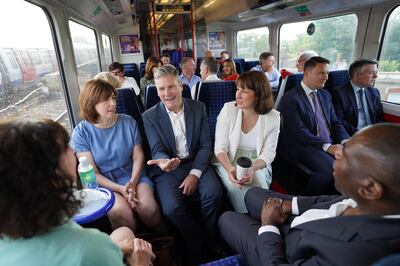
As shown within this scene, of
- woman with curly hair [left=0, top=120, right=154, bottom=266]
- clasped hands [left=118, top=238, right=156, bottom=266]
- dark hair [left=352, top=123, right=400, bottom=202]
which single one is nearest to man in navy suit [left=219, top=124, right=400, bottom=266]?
dark hair [left=352, top=123, right=400, bottom=202]

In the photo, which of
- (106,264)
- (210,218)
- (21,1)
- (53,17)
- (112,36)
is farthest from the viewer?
(112,36)

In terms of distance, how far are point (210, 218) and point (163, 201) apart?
0.45 metres

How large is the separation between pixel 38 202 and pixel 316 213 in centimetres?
121

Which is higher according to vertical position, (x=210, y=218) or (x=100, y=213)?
(x=100, y=213)

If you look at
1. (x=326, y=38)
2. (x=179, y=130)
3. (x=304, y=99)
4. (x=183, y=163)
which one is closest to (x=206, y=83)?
(x=179, y=130)

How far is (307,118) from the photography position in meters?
2.88

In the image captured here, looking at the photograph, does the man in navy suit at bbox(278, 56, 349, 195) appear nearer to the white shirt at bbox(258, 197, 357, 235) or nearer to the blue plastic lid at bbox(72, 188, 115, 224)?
the white shirt at bbox(258, 197, 357, 235)

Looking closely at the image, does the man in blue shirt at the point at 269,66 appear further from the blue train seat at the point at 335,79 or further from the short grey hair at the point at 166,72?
the short grey hair at the point at 166,72

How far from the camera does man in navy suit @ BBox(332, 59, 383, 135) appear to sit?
3240mm

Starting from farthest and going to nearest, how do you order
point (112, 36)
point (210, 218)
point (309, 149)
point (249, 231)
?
point (112, 36) → point (309, 149) → point (210, 218) → point (249, 231)

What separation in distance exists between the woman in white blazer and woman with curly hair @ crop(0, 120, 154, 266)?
5.04 ft

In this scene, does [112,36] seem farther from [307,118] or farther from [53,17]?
[307,118]

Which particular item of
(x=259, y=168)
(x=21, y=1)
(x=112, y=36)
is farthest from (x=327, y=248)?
(x=112, y=36)

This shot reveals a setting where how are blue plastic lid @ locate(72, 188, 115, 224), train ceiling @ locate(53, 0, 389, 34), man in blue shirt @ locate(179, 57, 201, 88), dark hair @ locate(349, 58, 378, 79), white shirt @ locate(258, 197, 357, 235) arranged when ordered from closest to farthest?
1. white shirt @ locate(258, 197, 357, 235)
2. blue plastic lid @ locate(72, 188, 115, 224)
3. dark hair @ locate(349, 58, 378, 79)
4. train ceiling @ locate(53, 0, 389, 34)
5. man in blue shirt @ locate(179, 57, 201, 88)
